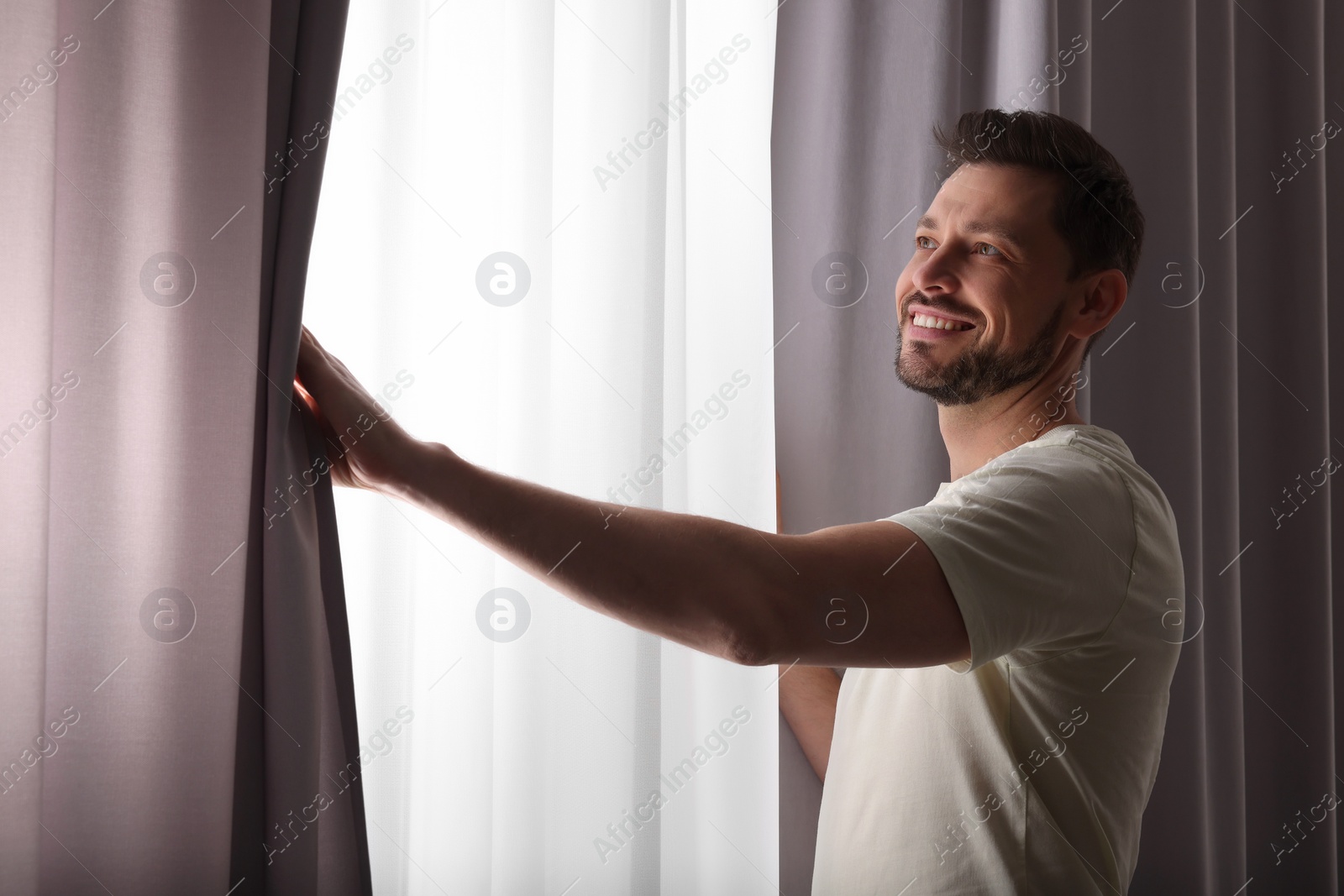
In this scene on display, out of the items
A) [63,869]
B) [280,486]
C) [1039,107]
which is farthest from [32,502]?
[1039,107]

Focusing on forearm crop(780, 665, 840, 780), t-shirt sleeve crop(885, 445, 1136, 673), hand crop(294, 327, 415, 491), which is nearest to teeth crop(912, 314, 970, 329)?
t-shirt sleeve crop(885, 445, 1136, 673)

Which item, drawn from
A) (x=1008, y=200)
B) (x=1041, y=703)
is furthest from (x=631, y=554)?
(x=1008, y=200)

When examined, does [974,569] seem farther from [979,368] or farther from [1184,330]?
[1184,330]

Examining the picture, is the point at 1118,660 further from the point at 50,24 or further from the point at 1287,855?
the point at 50,24

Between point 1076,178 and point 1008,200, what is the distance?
9cm

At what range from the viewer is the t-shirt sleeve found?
0.81 metres

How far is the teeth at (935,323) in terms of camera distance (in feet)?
3.61

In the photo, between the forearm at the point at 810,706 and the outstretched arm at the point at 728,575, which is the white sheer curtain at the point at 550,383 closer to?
the forearm at the point at 810,706

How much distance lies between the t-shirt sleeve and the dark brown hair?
1.02ft

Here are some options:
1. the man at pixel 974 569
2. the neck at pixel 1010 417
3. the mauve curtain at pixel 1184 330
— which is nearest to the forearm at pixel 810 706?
the mauve curtain at pixel 1184 330

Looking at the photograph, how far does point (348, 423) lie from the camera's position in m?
0.89

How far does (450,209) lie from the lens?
118cm

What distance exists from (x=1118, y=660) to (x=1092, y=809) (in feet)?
0.53

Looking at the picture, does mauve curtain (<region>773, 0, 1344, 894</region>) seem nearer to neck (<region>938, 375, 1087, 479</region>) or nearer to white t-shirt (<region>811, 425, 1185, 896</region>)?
neck (<region>938, 375, 1087, 479</region>)
